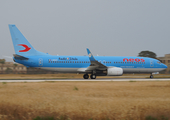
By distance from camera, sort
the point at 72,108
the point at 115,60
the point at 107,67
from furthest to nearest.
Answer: the point at 115,60 < the point at 107,67 < the point at 72,108

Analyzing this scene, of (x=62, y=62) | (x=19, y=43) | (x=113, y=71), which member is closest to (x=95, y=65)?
(x=113, y=71)

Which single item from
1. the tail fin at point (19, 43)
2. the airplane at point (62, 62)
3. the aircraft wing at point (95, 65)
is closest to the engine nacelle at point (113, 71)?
the airplane at point (62, 62)

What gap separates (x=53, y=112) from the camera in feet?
23.5

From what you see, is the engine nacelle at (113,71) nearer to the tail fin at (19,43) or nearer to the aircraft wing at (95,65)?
the aircraft wing at (95,65)

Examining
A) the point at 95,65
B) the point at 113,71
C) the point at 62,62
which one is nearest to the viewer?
the point at 113,71

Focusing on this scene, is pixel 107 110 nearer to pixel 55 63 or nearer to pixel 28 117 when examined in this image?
pixel 28 117

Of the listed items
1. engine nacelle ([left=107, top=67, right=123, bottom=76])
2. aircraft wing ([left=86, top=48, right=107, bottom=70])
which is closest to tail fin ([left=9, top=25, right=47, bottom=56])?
aircraft wing ([left=86, top=48, right=107, bottom=70])

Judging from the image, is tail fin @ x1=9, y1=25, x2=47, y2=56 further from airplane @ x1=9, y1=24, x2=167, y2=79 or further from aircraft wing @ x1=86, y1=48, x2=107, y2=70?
aircraft wing @ x1=86, y1=48, x2=107, y2=70

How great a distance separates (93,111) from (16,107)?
2.96 meters

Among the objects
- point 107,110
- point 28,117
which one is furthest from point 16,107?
point 107,110

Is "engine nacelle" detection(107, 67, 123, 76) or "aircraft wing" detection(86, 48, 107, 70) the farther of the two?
"engine nacelle" detection(107, 67, 123, 76)

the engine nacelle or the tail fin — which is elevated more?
the tail fin

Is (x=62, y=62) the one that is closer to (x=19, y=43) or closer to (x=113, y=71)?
(x=19, y=43)

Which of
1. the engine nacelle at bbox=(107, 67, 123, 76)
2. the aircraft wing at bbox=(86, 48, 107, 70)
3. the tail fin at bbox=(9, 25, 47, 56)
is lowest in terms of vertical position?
the engine nacelle at bbox=(107, 67, 123, 76)
